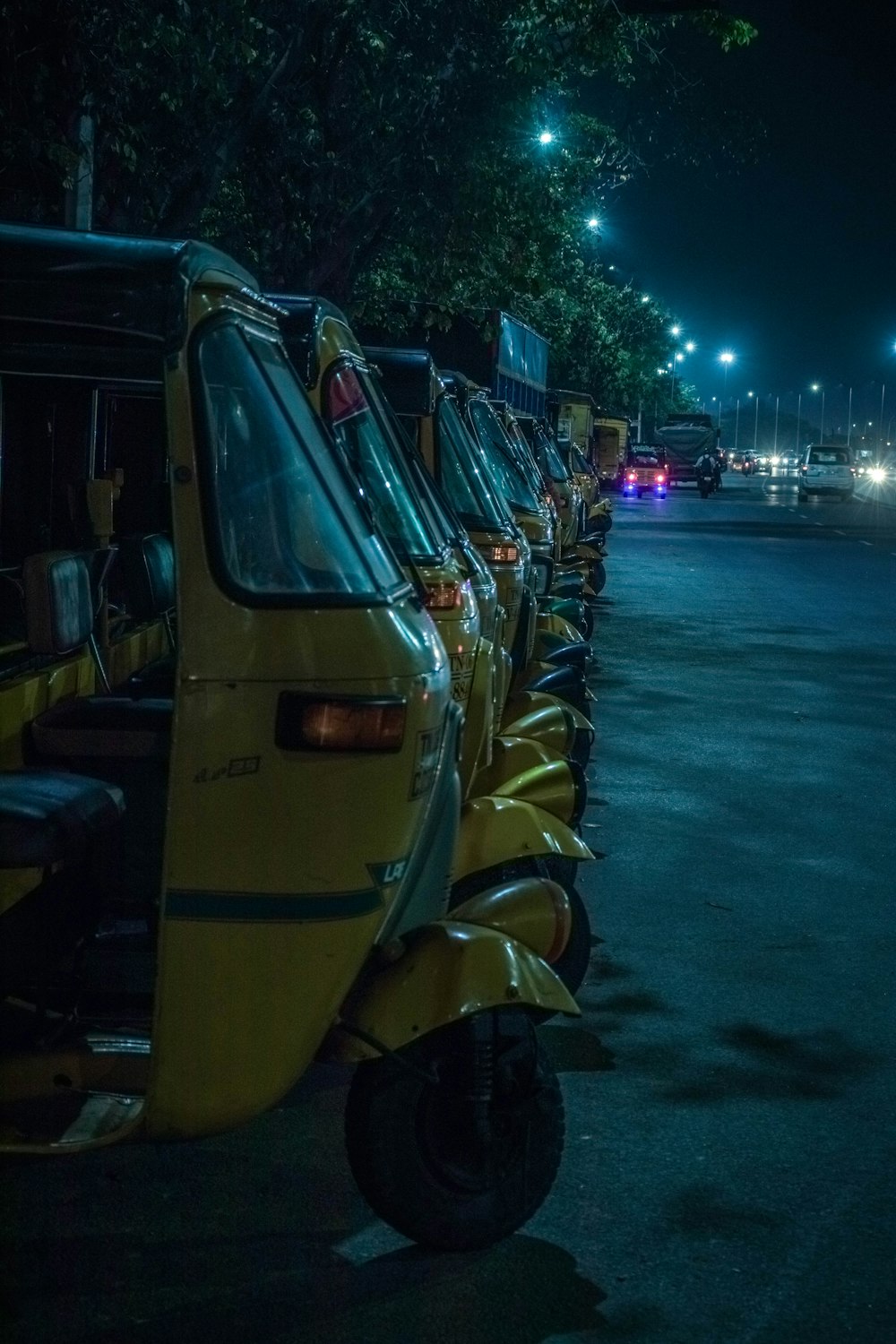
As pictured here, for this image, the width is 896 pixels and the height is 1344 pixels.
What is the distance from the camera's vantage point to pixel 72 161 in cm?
1043

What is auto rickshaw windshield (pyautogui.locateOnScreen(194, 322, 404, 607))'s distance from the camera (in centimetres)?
383

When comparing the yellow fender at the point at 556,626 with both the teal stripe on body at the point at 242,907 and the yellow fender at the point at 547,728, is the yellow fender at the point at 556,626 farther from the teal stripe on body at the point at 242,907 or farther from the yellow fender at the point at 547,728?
the teal stripe on body at the point at 242,907

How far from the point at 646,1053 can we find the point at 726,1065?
26 cm

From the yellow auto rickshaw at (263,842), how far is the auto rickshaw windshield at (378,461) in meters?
1.50

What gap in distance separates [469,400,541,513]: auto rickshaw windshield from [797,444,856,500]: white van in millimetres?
54366

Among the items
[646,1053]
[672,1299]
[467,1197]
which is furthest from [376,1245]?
[646,1053]

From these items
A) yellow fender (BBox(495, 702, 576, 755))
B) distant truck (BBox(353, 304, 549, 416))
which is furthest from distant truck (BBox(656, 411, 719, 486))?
yellow fender (BBox(495, 702, 576, 755))

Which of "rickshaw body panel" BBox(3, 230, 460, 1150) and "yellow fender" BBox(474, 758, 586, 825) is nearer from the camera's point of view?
"rickshaw body panel" BBox(3, 230, 460, 1150)

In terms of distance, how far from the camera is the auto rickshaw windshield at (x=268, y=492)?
3830 millimetres

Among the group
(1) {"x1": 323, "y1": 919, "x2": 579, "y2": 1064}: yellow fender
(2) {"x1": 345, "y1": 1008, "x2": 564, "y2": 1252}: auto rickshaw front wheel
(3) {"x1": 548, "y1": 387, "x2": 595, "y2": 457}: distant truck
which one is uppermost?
(3) {"x1": 548, "y1": 387, "x2": 595, "y2": 457}: distant truck

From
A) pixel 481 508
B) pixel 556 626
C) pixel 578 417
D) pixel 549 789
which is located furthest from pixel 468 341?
pixel 578 417

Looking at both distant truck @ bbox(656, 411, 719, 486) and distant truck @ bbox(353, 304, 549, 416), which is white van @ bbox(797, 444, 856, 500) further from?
distant truck @ bbox(353, 304, 549, 416)

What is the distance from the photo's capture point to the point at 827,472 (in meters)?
66.5

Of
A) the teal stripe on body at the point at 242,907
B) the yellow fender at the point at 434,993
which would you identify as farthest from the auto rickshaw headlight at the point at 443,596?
the teal stripe on body at the point at 242,907
